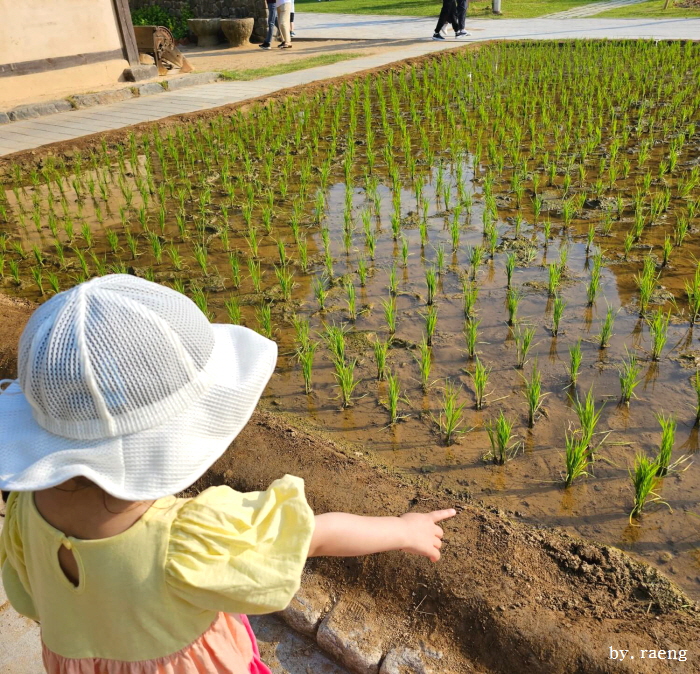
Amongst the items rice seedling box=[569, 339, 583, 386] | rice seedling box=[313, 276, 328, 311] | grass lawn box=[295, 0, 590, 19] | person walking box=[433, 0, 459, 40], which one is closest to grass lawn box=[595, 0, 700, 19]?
grass lawn box=[295, 0, 590, 19]

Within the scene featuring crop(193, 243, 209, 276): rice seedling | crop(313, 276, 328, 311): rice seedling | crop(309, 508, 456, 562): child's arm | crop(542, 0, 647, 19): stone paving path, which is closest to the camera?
crop(309, 508, 456, 562): child's arm

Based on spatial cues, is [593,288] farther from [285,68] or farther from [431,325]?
[285,68]

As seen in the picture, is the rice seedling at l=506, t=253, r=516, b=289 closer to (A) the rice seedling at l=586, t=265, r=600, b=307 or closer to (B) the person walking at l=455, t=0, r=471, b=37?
(A) the rice seedling at l=586, t=265, r=600, b=307

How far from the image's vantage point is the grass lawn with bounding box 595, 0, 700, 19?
15.8 meters

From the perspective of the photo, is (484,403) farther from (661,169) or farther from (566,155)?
(566,155)

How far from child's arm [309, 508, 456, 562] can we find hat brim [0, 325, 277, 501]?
250 mm

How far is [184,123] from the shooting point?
24.6 ft

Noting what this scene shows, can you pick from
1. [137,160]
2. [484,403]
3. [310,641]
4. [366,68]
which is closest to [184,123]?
[137,160]

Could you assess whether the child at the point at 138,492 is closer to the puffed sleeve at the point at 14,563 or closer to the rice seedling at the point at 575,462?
the puffed sleeve at the point at 14,563

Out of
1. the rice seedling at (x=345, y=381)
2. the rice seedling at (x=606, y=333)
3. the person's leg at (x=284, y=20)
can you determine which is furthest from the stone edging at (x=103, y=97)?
the rice seedling at (x=606, y=333)

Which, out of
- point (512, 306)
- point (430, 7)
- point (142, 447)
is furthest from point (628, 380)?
point (430, 7)

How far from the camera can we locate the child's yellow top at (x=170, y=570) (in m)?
1.00

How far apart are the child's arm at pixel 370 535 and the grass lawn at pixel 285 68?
32.6ft

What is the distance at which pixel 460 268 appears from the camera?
12.7 feet
